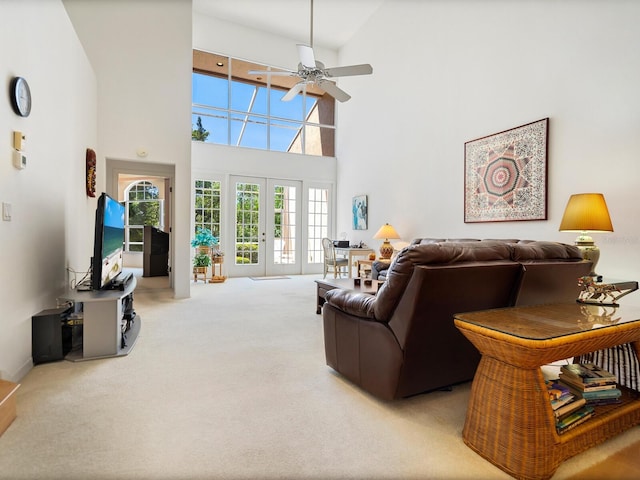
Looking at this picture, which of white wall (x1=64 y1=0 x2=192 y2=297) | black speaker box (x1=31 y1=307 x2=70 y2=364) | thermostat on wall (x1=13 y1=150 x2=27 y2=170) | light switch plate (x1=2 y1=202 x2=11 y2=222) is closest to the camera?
light switch plate (x1=2 y1=202 x2=11 y2=222)

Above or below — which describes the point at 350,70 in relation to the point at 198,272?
above

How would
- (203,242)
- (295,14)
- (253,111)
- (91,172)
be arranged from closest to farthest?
(91,172)
(203,242)
(295,14)
(253,111)

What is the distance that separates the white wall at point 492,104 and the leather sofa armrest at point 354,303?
2612 mm

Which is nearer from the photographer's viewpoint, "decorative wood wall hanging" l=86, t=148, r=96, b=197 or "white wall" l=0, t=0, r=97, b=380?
"white wall" l=0, t=0, r=97, b=380

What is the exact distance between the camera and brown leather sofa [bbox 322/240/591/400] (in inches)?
69.2

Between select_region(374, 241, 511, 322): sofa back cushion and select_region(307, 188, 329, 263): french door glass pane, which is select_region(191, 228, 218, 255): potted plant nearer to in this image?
select_region(307, 188, 329, 263): french door glass pane

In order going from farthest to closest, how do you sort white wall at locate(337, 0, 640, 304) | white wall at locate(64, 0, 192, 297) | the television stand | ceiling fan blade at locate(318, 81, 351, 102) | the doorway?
the doorway
white wall at locate(64, 0, 192, 297)
ceiling fan blade at locate(318, 81, 351, 102)
white wall at locate(337, 0, 640, 304)
the television stand

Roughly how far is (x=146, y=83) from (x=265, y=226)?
11.9 feet

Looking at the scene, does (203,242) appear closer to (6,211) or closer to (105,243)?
(105,243)

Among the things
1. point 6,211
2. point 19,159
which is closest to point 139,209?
point 19,159

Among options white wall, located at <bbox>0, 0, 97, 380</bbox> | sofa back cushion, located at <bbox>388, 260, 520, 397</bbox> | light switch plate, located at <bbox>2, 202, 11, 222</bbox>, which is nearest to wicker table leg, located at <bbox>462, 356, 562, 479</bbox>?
sofa back cushion, located at <bbox>388, 260, 520, 397</bbox>

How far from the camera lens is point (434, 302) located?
1.78 metres

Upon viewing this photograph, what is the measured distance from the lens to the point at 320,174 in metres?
8.14

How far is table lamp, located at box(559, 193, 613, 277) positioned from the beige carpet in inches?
65.3
